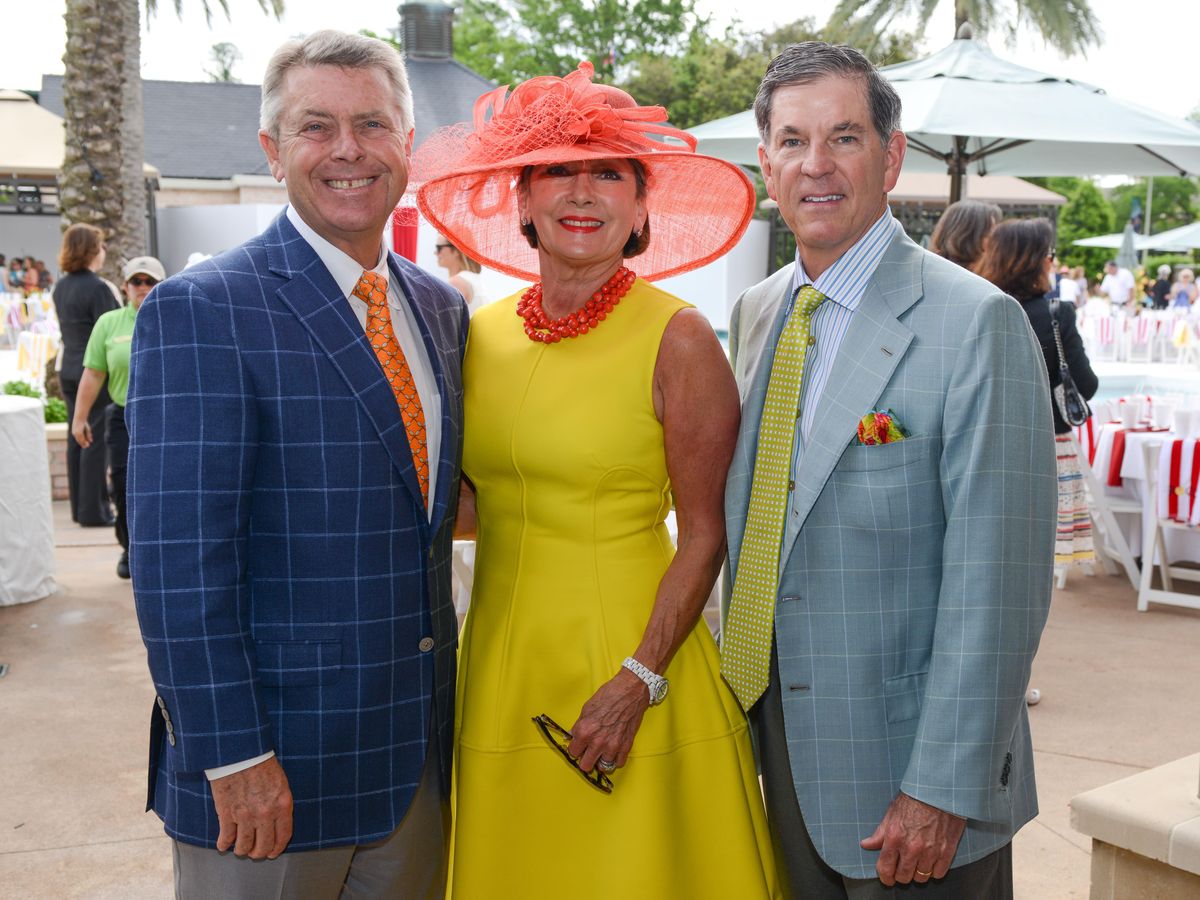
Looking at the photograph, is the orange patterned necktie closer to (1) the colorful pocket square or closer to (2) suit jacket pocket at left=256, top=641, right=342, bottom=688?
(2) suit jacket pocket at left=256, top=641, right=342, bottom=688

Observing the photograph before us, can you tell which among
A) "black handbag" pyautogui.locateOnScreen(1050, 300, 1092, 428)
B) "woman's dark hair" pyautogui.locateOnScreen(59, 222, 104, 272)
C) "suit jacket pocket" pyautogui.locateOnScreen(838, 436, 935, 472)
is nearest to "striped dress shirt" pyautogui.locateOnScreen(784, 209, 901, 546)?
"suit jacket pocket" pyautogui.locateOnScreen(838, 436, 935, 472)

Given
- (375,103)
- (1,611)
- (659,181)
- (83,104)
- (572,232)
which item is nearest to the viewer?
(375,103)

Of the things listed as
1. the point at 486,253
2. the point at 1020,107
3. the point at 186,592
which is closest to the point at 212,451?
the point at 186,592

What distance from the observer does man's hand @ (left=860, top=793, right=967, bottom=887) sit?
1.90 m

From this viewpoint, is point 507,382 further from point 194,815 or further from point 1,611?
point 1,611

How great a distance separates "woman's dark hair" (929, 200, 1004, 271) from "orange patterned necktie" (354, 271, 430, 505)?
3824 millimetres

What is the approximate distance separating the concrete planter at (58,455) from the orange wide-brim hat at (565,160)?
24.1 ft

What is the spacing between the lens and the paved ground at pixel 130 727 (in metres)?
3.54

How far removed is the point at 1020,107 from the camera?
703 cm

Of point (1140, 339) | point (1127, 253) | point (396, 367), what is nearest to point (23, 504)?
point (396, 367)

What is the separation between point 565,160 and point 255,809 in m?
1.29

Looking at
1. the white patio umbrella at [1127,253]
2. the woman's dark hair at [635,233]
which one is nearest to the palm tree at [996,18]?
the white patio umbrella at [1127,253]

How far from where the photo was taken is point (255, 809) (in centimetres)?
190

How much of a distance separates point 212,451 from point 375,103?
73 centimetres
